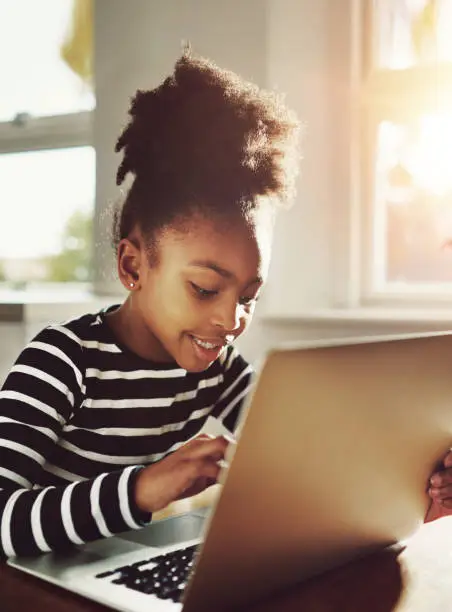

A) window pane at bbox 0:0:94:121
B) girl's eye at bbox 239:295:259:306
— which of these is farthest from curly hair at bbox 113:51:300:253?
window pane at bbox 0:0:94:121

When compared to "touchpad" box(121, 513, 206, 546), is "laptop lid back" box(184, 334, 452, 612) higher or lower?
higher

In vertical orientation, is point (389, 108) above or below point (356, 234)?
above

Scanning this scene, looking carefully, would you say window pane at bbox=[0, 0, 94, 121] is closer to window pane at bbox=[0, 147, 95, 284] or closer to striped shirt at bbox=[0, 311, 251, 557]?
window pane at bbox=[0, 147, 95, 284]

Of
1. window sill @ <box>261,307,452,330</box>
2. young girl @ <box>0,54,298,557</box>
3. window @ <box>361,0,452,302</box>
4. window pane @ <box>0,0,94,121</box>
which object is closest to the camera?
young girl @ <box>0,54,298,557</box>

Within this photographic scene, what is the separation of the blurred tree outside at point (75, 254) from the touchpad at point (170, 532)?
637 millimetres

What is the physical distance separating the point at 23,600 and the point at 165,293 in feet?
1.55

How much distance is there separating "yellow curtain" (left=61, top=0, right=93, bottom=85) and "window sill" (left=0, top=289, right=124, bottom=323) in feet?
1.35

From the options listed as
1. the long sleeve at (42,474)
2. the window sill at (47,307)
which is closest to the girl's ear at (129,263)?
the long sleeve at (42,474)

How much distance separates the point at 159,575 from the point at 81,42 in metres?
1.11

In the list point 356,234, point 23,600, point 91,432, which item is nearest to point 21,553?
point 23,600

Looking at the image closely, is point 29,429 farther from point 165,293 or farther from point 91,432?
point 165,293

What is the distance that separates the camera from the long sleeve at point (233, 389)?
1.20m

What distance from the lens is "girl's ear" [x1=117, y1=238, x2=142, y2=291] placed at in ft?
3.46

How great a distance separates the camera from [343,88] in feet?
4.32
